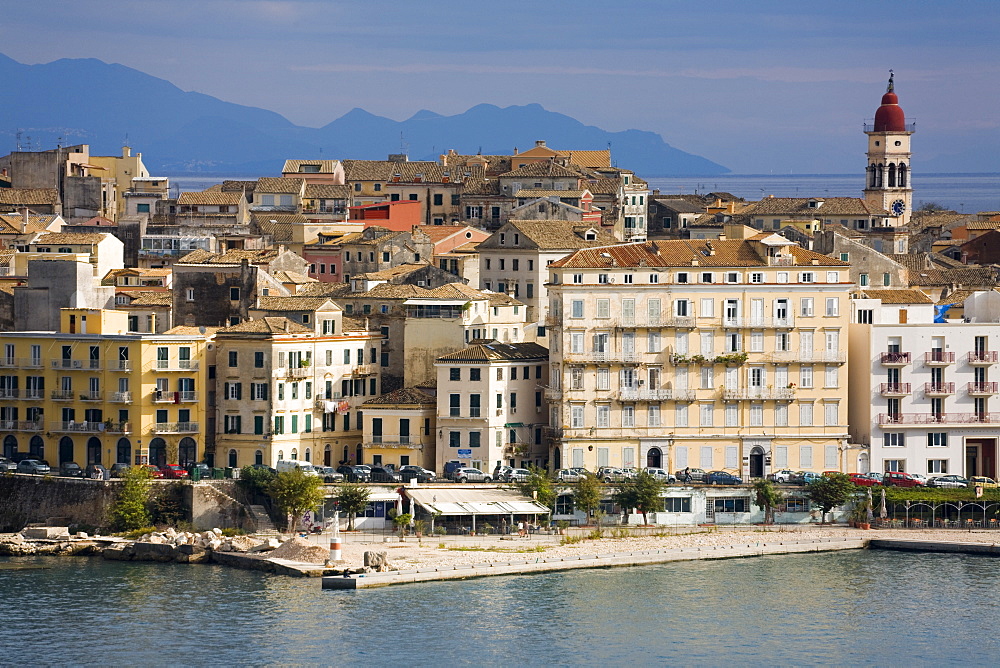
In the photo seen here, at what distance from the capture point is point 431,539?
3078 inches

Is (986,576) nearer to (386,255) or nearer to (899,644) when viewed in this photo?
(899,644)

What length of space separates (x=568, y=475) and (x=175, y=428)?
14.3 m

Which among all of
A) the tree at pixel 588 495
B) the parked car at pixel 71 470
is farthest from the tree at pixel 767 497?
the parked car at pixel 71 470

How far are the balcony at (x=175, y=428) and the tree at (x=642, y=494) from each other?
15.6 m

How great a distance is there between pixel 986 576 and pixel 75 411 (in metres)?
Result: 32.9

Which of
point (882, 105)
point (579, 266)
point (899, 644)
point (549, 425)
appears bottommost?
point (899, 644)

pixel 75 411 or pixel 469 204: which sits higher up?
pixel 469 204

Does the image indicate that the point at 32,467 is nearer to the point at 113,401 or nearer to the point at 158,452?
the point at 113,401

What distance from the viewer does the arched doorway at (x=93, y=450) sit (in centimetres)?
8362

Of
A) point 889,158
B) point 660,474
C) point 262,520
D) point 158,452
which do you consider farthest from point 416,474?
point 889,158

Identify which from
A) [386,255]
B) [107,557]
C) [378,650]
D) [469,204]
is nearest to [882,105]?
[469,204]

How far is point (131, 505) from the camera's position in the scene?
258 ft

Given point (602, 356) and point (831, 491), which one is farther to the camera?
point (602, 356)

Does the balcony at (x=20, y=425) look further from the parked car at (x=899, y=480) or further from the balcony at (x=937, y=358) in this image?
the balcony at (x=937, y=358)
